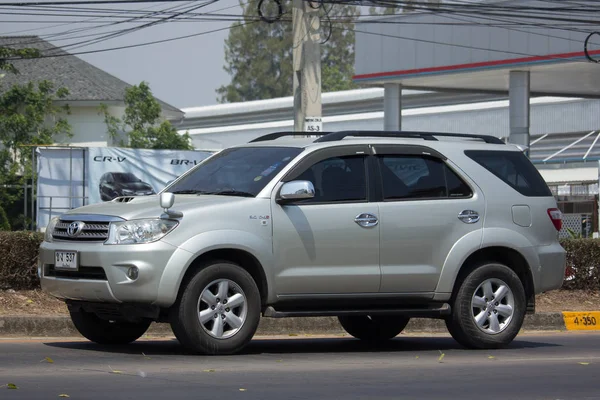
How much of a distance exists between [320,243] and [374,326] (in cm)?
208

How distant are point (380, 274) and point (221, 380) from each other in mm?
2555

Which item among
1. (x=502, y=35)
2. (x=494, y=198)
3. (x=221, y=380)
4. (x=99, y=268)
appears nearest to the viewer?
(x=221, y=380)

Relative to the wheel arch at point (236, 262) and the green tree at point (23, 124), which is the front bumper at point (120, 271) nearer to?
the wheel arch at point (236, 262)

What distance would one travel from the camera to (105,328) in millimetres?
10562

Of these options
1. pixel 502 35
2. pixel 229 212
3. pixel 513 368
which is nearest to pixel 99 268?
pixel 229 212

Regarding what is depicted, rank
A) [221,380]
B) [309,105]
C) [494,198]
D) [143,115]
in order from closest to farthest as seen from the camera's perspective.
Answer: [221,380] < [494,198] < [309,105] < [143,115]

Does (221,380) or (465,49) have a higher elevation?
(465,49)

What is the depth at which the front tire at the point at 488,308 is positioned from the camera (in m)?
10.6

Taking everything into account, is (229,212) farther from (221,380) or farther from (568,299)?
(568,299)

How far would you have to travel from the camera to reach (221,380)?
8.09 metres

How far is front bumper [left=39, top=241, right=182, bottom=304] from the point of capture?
920cm

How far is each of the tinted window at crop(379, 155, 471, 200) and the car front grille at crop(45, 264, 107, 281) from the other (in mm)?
2666

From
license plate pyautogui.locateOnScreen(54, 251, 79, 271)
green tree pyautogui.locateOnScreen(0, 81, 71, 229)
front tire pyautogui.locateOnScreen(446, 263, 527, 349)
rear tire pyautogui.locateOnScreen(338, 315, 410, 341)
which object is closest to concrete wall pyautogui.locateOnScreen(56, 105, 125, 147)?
green tree pyautogui.locateOnScreen(0, 81, 71, 229)

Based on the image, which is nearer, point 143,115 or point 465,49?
point 465,49
